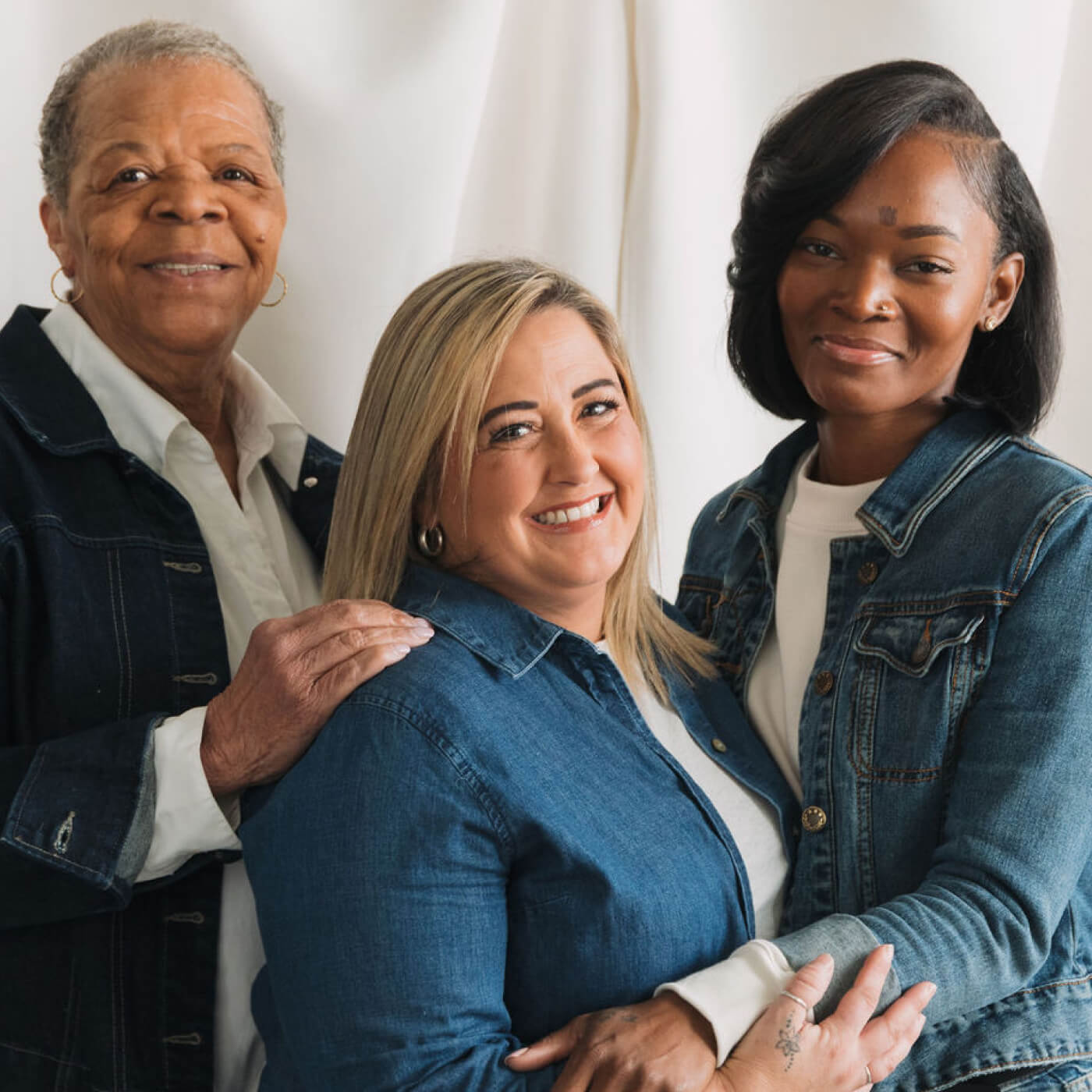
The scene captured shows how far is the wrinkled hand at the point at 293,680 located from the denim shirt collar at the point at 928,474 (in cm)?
53

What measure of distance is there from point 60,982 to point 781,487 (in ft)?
3.49

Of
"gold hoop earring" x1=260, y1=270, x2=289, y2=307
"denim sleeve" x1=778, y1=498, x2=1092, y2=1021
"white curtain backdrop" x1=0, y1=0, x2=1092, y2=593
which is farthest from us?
"white curtain backdrop" x1=0, y1=0, x2=1092, y2=593

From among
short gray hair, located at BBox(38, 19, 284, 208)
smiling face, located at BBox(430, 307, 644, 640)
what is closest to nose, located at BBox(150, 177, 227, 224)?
short gray hair, located at BBox(38, 19, 284, 208)

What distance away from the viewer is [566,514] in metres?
1.46

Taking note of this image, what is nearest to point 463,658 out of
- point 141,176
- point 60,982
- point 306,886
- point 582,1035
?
point 306,886

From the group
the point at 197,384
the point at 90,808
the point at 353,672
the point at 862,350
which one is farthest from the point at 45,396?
the point at 862,350

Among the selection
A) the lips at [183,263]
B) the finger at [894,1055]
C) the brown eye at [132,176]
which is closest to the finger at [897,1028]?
the finger at [894,1055]

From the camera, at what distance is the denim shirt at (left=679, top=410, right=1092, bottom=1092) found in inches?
52.8

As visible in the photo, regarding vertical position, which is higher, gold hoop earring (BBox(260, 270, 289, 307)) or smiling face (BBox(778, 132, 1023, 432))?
gold hoop earring (BBox(260, 270, 289, 307))

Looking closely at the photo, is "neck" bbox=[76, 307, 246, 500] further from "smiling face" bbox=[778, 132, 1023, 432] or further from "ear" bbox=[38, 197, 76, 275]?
"smiling face" bbox=[778, 132, 1023, 432]

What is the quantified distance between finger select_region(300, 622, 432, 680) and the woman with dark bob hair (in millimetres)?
399

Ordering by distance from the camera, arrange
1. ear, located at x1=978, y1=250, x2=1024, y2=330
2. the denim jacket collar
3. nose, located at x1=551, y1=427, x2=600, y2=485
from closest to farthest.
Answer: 1. nose, located at x1=551, y1=427, x2=600, y2=485
2. ear, located at x1=978, y1=250, x2=1024, y2=330
3. the denim jacket collar

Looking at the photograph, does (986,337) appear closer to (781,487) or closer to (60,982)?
(781,487)

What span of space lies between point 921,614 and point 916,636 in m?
0.02
